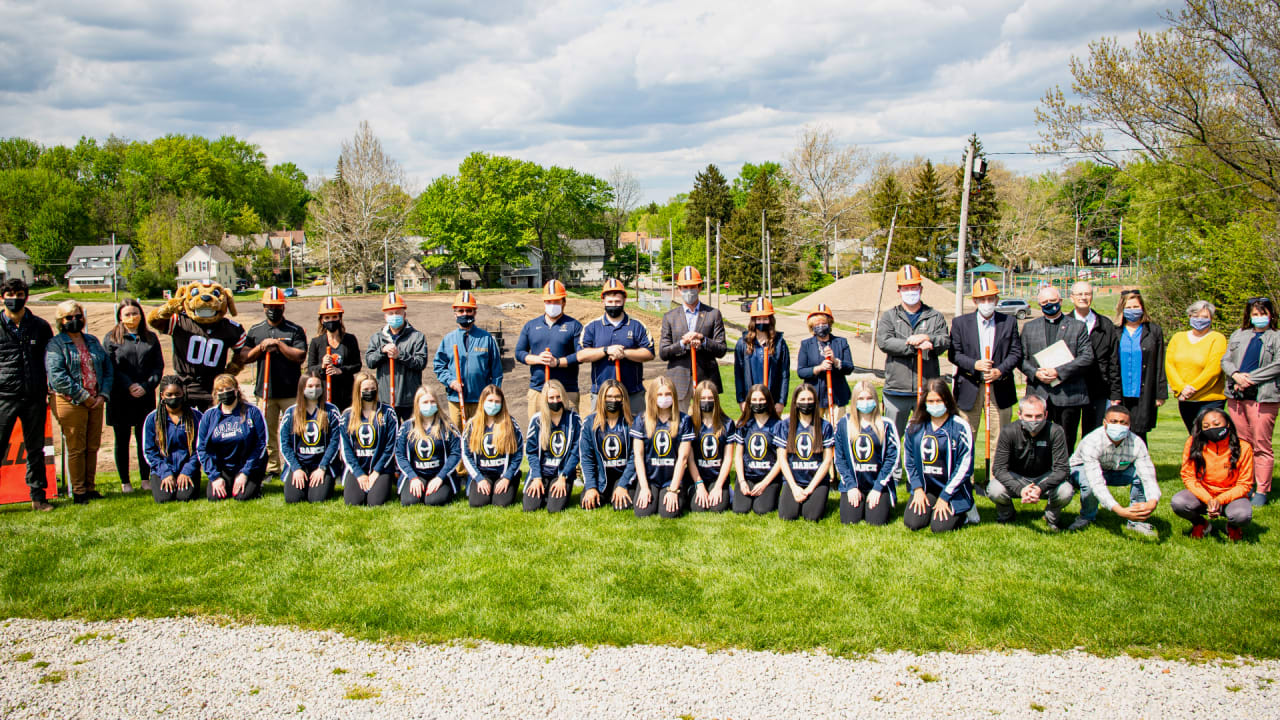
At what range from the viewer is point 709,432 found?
274 inches

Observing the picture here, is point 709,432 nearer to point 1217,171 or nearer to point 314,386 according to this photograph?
point 314,386

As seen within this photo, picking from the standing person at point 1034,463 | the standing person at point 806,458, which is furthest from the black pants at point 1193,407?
the standing person at point 806,458

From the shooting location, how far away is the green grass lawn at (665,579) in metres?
4.73

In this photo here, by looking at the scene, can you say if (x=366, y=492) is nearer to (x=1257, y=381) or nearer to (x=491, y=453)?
(x=491, y=453)

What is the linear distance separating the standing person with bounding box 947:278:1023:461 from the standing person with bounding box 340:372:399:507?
18.1ft

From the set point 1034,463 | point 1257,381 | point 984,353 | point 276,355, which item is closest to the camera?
point 1034,463

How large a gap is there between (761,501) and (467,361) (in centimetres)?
338

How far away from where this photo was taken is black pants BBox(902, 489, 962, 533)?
6.21 m

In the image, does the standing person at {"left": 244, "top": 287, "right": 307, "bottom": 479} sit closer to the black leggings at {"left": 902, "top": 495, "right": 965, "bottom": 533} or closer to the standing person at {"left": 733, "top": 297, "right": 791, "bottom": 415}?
the standing person at {"left": 733, "top": 297, "right": 791, "bottom": 415}

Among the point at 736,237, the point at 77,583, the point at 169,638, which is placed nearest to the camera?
the point at 169,638

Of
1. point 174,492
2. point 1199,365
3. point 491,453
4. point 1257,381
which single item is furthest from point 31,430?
point 1257,381

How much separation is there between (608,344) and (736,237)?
57.8 meters

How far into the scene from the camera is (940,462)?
632cm

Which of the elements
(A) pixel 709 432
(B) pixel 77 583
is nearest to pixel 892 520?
(A) pixel 709 432
